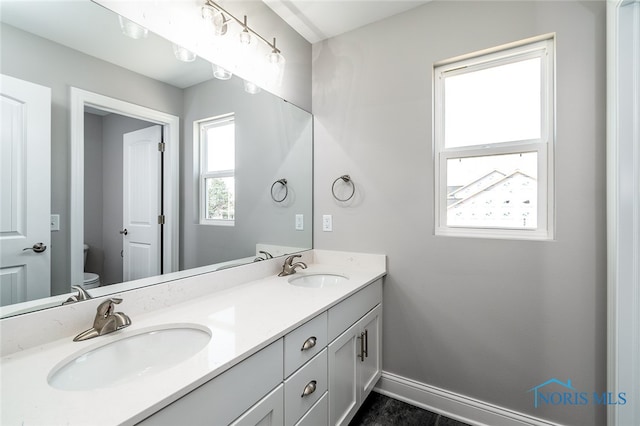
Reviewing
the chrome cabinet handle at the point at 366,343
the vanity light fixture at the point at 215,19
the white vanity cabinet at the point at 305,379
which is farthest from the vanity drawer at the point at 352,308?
the vanity light fixture at the point at 215,19

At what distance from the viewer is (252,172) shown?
176 centimetres

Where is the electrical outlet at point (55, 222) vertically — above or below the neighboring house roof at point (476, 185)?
below

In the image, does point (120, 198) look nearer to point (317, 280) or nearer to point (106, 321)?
point (106, 321)

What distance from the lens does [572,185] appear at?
1.37 m

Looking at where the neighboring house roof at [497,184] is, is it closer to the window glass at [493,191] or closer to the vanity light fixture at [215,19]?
the window glass at [493,191]

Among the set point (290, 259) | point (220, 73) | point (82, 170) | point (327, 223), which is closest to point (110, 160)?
point (82, 170)

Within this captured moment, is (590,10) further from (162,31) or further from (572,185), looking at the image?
(162,31)

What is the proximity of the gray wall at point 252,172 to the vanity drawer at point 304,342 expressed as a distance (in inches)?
25.1

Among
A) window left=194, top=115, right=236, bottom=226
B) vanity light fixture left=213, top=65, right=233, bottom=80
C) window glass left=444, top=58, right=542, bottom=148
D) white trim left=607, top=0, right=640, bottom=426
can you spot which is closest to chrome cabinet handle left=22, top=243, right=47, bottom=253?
window left=194, top=115, right=236, bottom=226

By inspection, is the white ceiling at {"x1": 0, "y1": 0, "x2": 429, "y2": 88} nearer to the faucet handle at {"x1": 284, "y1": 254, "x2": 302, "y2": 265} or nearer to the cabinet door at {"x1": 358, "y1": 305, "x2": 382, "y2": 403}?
the faucet handle at {"x1": 284, "y1": 254, "x2": 302, "y2": 265}

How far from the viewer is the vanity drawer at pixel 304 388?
3.33 feet

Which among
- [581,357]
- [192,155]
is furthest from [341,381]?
[192,155]

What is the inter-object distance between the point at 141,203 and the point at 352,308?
1134mm

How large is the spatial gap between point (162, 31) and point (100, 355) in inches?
50.0
